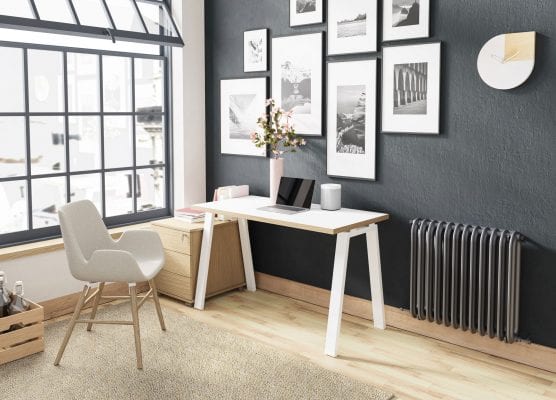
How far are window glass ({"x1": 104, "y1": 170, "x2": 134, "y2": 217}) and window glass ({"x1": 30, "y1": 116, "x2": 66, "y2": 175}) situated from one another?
39 centimetres

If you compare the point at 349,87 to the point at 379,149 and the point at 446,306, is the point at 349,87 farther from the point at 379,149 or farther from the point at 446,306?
the point at 446,306

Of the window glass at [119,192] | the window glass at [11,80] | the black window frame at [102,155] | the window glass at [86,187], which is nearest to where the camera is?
the window glass at [11,80]

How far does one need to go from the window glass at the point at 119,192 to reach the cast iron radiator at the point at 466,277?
219 cm

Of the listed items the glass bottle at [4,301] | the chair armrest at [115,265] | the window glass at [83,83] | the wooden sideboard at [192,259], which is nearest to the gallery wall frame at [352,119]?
the wooden sideboard at [192,259]

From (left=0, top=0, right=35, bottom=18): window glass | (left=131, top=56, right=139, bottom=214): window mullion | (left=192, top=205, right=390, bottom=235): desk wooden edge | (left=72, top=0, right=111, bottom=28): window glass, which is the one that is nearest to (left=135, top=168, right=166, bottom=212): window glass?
(left=131, top=56, right=139, bottom=214): window mullion

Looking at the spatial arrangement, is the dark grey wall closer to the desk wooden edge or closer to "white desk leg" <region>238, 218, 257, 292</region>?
the desk wooden edge

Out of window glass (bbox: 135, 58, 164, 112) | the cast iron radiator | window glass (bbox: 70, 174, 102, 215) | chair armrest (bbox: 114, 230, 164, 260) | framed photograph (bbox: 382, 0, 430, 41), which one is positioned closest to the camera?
the cast iron radiator

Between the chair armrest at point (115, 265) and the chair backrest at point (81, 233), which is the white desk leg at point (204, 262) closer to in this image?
the chair backrest at point (81, 233)

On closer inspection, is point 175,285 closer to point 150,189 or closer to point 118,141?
point 150,189

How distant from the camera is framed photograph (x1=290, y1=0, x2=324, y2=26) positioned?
13.4 ft

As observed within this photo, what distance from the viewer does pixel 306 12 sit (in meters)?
4.16

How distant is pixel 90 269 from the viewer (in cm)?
325

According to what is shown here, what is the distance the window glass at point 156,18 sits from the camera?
15.3 ft

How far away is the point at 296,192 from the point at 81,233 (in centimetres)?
135
